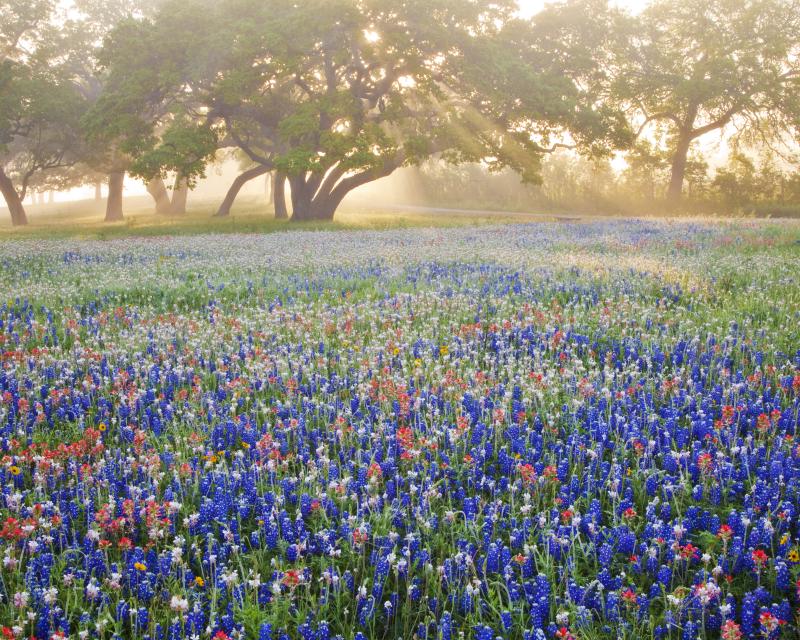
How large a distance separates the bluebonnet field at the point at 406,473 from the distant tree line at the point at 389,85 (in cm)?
2095

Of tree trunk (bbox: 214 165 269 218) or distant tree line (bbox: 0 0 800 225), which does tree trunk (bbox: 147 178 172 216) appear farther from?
tree trunk (bbox: 214 165 269 218)

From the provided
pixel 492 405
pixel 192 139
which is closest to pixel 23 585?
pixel 492 405

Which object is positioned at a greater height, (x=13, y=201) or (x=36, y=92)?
(x=36, y=92)

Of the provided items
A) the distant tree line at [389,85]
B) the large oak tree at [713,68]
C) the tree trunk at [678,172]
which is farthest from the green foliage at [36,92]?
the tree trunk at [678,172]

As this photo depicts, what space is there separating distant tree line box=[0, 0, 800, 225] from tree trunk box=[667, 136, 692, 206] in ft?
0.43

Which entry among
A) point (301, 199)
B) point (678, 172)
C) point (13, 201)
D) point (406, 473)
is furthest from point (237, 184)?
point (406, 473)

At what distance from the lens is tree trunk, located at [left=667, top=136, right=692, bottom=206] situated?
137 feet

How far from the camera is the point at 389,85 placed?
2956 cm

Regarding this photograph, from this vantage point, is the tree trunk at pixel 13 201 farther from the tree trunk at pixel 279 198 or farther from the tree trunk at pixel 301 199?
the tree trunk at pixel 301 199

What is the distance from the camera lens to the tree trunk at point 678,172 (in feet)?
137

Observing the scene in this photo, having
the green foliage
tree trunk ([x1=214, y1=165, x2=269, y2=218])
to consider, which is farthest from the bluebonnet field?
the green foliage

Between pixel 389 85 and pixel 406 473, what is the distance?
28.3m

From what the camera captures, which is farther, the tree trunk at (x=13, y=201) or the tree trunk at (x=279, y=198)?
the tree trunk at (x=13, y=201)

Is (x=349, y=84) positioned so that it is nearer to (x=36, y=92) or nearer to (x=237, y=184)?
(x=237, y=184)
